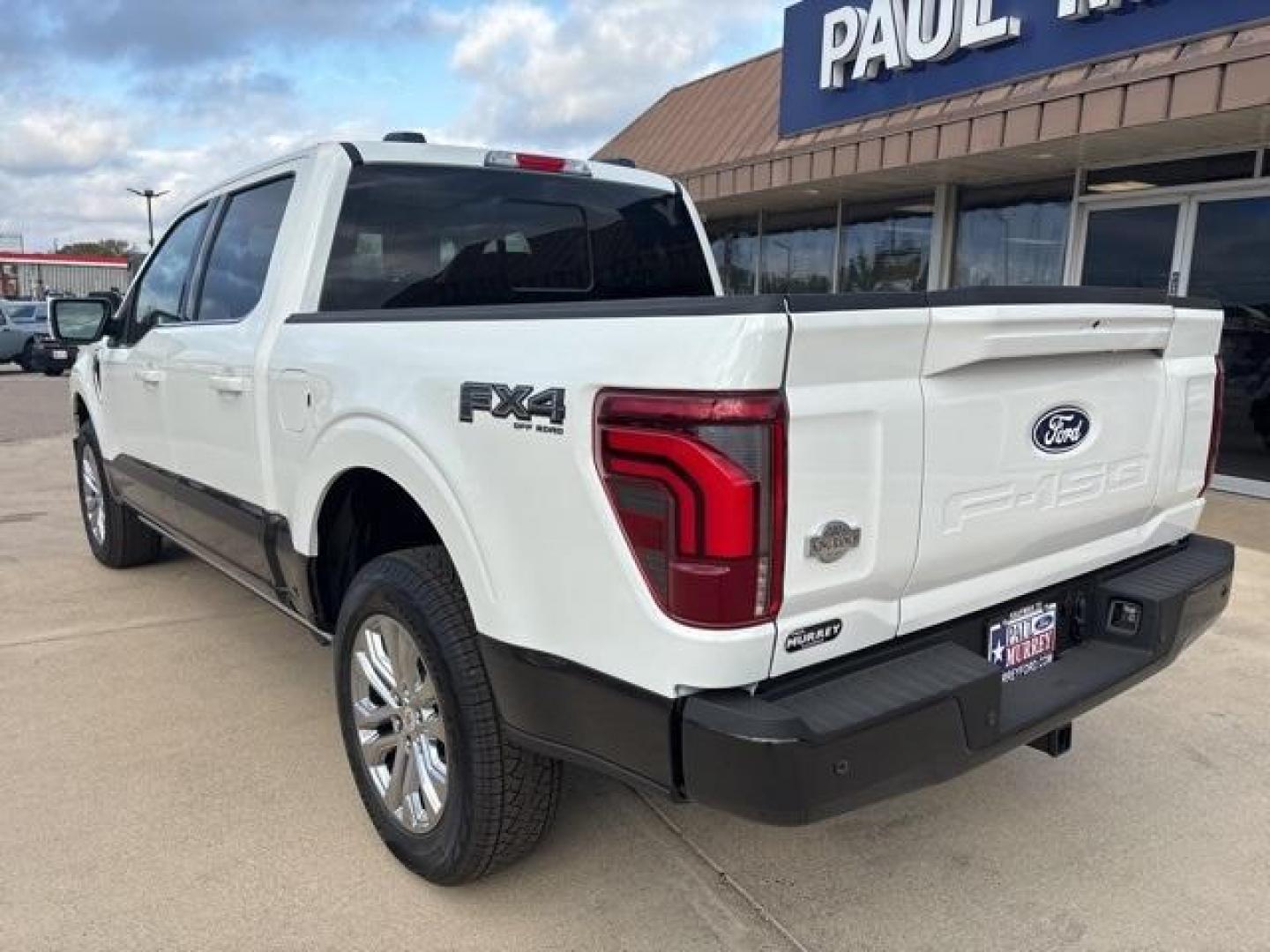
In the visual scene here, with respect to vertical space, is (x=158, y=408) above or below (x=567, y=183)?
below

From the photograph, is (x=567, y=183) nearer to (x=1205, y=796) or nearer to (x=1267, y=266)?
(x=1205, y=796)

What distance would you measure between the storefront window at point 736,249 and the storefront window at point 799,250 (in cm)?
25

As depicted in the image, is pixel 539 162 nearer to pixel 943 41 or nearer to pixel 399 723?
pixel 399 723

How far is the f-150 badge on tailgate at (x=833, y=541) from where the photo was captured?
1892mm

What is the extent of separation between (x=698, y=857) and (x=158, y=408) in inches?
112

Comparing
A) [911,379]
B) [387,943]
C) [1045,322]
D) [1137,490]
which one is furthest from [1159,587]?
[387,943]

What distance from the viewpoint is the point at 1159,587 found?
264 cm

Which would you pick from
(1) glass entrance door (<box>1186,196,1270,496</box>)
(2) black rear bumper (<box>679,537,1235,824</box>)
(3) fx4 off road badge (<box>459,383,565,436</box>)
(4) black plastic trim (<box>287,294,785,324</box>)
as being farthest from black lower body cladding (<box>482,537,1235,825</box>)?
(1) glass entrance door (<box>1186,196,1270,496</box>)

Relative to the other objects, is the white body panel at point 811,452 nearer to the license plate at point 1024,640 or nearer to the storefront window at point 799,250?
the license plate at point 1024,640

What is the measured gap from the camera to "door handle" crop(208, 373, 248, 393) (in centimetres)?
326

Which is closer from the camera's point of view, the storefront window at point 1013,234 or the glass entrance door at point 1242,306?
the glass entrance door at point 1242,306

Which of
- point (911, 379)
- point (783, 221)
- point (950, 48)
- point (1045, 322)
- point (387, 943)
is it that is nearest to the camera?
point (911, 379)

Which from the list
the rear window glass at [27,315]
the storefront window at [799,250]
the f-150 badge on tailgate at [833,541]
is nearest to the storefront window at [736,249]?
the storefront window at [799,250]

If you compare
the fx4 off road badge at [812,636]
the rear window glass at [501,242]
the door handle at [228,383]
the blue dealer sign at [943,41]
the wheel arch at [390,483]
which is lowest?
the fx4 off road badge at [812,636]
